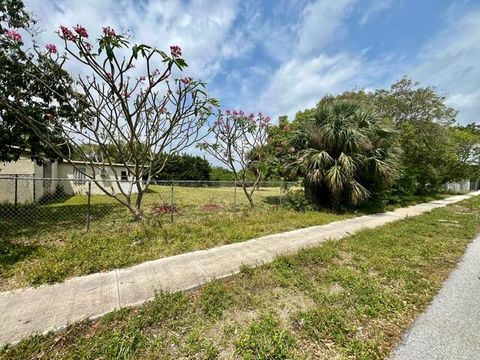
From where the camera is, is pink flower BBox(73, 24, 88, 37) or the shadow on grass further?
pink flower BBox(73, 24, 88, 37)

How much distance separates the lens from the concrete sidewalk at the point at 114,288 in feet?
7.52

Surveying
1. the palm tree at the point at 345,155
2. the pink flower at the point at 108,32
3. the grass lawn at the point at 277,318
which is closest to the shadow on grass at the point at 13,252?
the grass lawn at the point at 277,318

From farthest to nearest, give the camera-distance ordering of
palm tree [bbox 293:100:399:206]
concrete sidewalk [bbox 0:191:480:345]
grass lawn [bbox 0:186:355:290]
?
palm tree [bbox 293:100:399:206], grass lawn [bbox 0:186:355:290], concrete sidewalk [bbox 0:191:480:345]

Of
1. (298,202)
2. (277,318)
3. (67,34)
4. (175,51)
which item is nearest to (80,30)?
(67,34)

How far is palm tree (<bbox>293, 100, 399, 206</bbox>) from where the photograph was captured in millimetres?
8516

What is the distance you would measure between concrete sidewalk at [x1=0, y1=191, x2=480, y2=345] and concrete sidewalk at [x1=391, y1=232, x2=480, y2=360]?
2.10 metres

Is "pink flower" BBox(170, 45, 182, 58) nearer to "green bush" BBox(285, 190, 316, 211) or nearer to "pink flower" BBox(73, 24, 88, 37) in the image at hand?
"pink flower" BBox(73, 24, 88, 37)

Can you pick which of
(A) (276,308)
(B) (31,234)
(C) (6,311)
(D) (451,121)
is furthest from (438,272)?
(D) (451,121)

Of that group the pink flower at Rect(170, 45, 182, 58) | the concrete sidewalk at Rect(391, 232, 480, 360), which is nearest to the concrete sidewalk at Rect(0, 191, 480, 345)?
the concrete sidewalk at Rect(391, 232, 480, 360)

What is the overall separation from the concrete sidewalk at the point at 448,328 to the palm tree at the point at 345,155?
17.4 ft

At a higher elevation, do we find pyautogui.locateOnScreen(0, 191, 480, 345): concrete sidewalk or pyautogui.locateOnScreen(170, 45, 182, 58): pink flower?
pyautogui.locateOnScreen(170, 45, 182, 58): pink flower

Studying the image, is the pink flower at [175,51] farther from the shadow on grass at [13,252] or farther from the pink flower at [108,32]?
the shadow on grass at [13,252]

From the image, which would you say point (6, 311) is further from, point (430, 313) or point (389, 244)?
point (389, 244)

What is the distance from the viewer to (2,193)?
9.45 m
